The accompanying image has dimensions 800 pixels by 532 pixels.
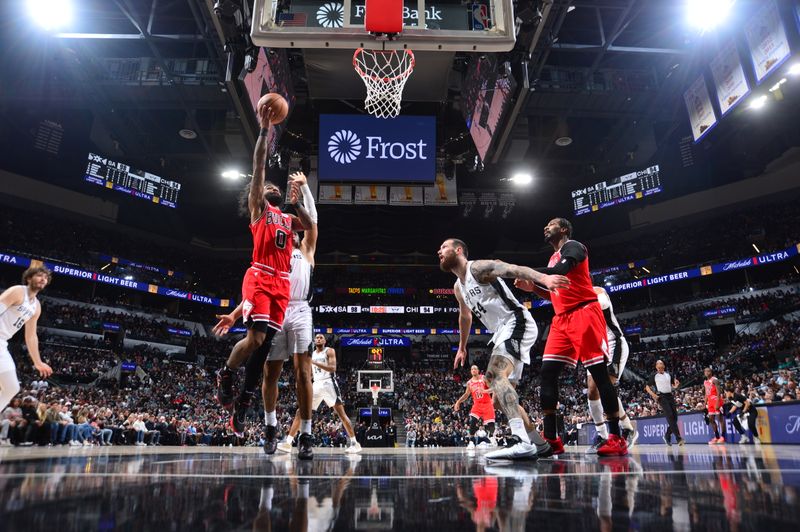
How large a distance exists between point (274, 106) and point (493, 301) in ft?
7.96

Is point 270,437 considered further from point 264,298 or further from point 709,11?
point 709,11

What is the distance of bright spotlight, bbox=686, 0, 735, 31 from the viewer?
31.2 ft

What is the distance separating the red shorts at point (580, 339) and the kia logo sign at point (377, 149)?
857 centimetres

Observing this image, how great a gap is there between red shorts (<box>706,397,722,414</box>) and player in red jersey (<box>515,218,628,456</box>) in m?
6.87

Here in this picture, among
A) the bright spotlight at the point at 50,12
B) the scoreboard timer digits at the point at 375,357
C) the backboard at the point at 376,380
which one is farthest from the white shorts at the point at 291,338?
the scoreboard timer digits at the point at 375,357

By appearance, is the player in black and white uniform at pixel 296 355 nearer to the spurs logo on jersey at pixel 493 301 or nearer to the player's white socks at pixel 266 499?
the spurs logo on jersey at pixel 493 301

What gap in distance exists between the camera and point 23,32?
1215cm

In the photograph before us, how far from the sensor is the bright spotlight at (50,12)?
34.0 feet

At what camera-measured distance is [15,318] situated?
474 centimetres

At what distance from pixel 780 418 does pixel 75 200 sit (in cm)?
3034

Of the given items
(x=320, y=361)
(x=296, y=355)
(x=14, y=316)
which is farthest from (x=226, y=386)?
(x=320, y=361)

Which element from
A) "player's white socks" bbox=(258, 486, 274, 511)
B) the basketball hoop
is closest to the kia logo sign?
"player's white socks" bbox=(258, 486, 274, 511)

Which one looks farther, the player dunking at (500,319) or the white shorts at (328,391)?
the white shorts at (328,391)

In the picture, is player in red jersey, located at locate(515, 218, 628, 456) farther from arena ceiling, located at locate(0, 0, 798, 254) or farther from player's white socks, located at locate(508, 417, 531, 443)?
arena ceiling, located at locate(0, 0, 798, 254)
